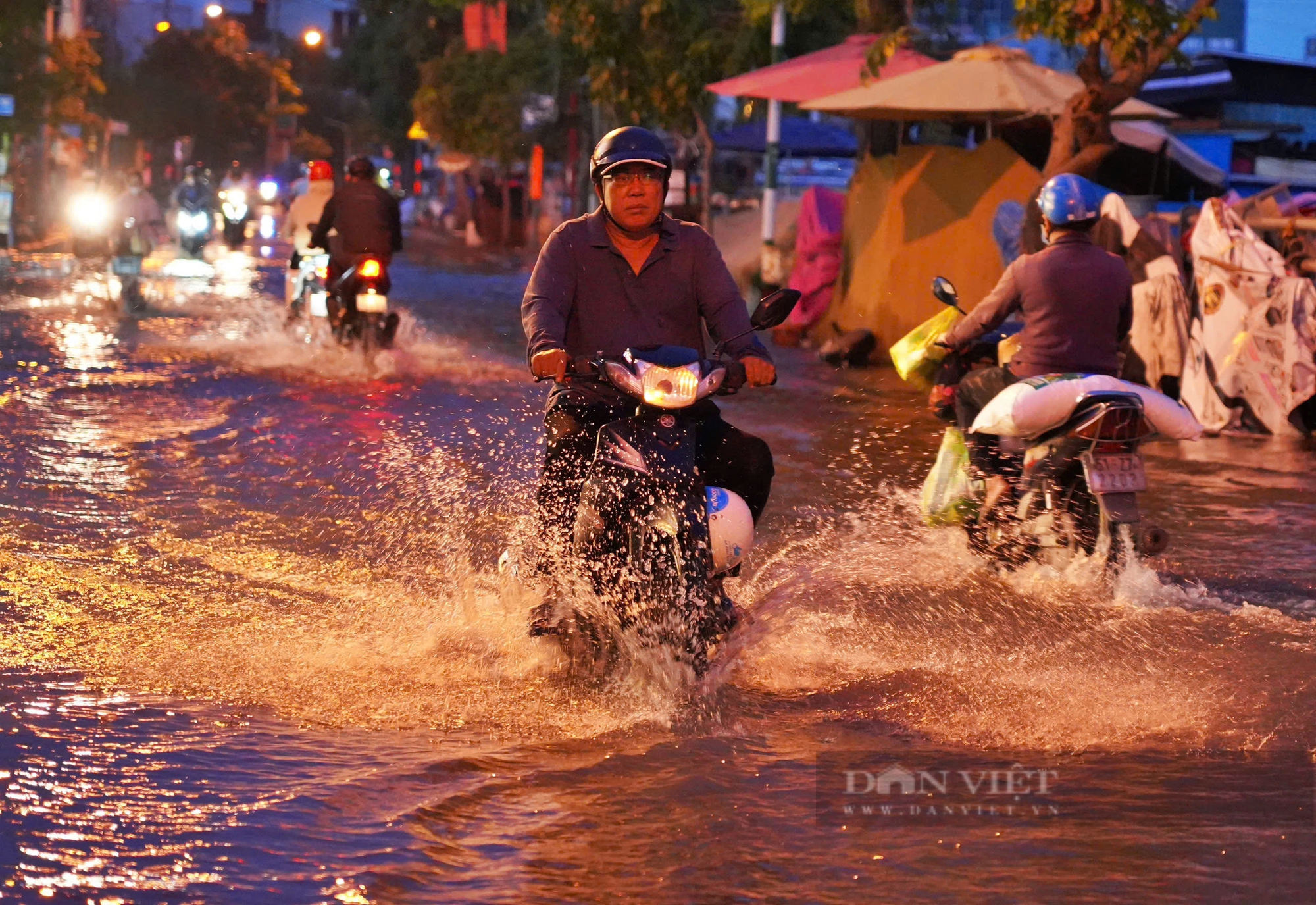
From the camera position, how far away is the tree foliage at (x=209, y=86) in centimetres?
7688

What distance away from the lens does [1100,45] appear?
13.8m

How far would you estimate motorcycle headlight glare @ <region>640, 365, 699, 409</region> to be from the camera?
493 cm

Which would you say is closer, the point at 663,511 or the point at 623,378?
the point at 623,378

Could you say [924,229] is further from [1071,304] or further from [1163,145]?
[1071,304]

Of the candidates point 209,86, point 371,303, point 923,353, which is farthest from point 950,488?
point 209,86

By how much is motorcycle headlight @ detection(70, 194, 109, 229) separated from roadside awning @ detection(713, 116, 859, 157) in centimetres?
972

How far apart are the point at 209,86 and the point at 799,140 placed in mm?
56310

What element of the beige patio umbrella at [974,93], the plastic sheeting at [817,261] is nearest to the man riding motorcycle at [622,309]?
the beige patio umbrella at [974,93]

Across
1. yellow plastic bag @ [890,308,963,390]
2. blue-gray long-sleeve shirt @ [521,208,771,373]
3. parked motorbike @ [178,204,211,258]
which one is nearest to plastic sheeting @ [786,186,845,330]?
yellow plastic bag @ [890,308,963,390]

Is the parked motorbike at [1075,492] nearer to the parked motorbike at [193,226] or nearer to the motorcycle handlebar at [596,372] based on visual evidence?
the motorcycle handlebar at [596,372]

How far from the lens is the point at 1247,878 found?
401 centimetres

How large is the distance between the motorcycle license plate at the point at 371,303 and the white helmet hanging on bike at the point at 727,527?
917 centimetres

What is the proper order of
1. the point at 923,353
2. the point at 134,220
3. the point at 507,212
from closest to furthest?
the point at 923,353 → the point at 134,220 → the point at 507,212

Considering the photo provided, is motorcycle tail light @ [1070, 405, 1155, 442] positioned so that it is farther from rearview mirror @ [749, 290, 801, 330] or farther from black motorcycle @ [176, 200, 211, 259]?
black motorcycle @ [176, 200, 211, 259]
